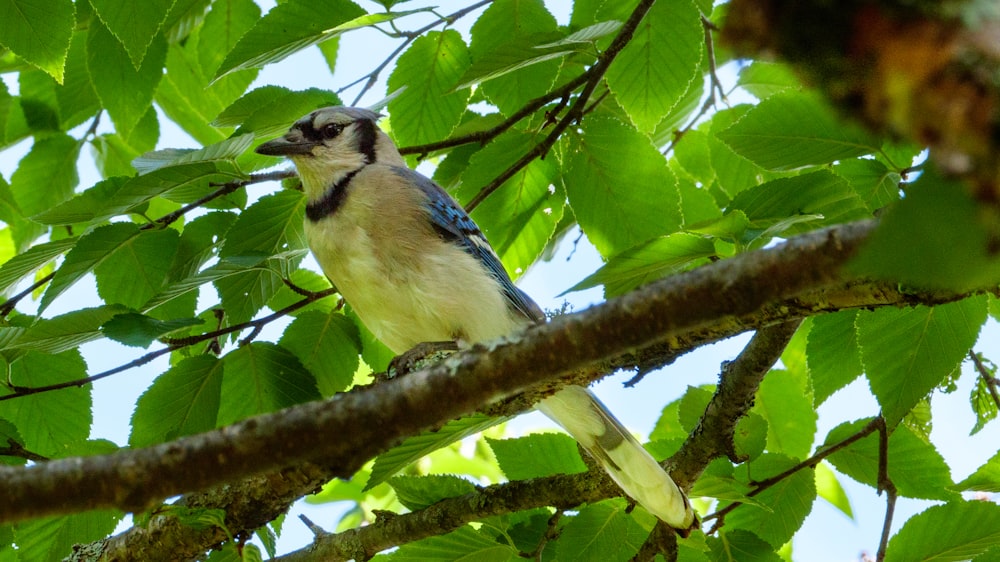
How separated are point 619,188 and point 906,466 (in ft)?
2.59

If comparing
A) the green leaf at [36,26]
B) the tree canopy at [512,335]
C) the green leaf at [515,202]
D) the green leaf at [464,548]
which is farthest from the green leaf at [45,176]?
the green leaf at [464,548]

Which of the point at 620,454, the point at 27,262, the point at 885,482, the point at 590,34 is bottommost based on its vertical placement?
the point at 885,482

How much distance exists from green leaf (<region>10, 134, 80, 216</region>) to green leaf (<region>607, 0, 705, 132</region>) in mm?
1601

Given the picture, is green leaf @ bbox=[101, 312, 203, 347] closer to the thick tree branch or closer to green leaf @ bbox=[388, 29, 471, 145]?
the thick tree branch

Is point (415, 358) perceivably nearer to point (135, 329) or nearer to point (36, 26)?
point (135, 329)

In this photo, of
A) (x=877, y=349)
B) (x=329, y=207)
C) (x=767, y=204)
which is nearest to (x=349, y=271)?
(x=329, y=207)

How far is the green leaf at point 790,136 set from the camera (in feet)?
5.29

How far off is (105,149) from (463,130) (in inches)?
48.7

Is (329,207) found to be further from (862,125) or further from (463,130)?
(862,125)

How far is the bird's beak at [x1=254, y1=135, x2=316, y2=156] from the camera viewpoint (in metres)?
2.34

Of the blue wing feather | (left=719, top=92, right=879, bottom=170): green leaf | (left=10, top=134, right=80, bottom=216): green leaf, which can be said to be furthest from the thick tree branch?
(left=10, top=134, right=80, bottom=216): green leaf

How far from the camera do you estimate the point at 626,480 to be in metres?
1.83

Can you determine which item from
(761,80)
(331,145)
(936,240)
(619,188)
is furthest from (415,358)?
(936,240)

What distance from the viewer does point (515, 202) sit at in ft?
7.33
